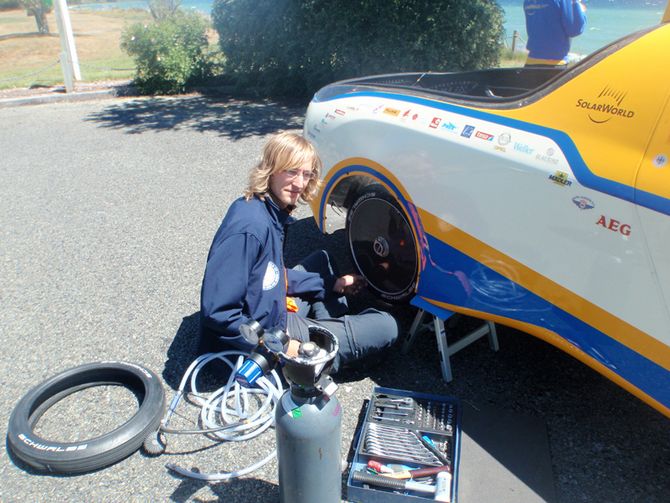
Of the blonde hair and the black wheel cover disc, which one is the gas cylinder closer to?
the blonde hair

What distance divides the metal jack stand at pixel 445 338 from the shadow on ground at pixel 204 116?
5.40 m

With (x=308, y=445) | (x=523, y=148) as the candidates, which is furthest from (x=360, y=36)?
(x=308, y=445)

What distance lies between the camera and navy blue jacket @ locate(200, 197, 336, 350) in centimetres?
257

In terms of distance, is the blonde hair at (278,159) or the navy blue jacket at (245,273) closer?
the navy blue jacket at (245,273)

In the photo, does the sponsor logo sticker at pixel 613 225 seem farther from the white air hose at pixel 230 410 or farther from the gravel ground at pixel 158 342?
the white air hose at pixel 230 410

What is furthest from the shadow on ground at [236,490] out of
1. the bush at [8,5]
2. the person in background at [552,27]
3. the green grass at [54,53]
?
the bush at [8,5]

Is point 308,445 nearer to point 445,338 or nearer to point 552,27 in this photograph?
point 445,338

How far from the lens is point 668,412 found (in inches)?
81.6

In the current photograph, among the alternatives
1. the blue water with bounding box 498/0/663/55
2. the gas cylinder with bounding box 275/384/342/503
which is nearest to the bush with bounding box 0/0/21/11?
the blue water with bounding box 498/0/663/55

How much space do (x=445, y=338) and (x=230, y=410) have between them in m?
1.12

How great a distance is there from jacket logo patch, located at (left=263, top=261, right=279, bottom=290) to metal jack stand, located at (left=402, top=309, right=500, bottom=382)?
804mm

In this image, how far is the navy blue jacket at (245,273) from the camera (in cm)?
257

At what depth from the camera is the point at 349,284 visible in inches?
131

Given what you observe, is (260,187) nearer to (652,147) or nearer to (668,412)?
(652,147)
